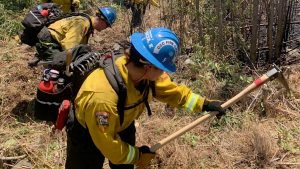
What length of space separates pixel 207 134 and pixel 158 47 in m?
2.02

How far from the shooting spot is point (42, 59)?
14.5ft

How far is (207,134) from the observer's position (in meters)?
4.00

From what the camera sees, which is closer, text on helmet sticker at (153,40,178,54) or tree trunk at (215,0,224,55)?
text on helmet sticker at (153,40,178,54)

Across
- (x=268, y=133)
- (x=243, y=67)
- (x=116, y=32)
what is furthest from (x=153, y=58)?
(x=116, y=32)

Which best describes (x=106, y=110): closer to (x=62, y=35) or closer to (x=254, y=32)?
(x=62, y=35)

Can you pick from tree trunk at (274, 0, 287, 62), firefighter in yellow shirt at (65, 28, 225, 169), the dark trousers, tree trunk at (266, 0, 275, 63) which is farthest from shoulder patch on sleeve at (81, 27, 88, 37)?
tree trunk at (274, 0, 287, 62)

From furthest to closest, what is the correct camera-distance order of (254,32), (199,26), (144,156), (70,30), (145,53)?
(199,26) → (254,32) → (70,30) → (144,156) → (145,53)

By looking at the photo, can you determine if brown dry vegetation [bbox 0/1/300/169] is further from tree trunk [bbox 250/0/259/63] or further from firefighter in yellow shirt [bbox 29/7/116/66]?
firefighter in yellow shirt [bbox 29/7/116/66]

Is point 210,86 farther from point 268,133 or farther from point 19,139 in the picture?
point 19,139

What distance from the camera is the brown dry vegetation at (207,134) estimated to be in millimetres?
3635

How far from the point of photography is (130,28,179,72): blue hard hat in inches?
86.0

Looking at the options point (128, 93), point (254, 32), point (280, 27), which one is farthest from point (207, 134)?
point (128, 93)

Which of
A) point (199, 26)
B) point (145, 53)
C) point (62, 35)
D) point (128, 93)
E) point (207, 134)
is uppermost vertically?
point (145, 53)

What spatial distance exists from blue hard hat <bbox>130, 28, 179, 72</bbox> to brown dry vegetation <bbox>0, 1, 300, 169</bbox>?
1662 millimetres
